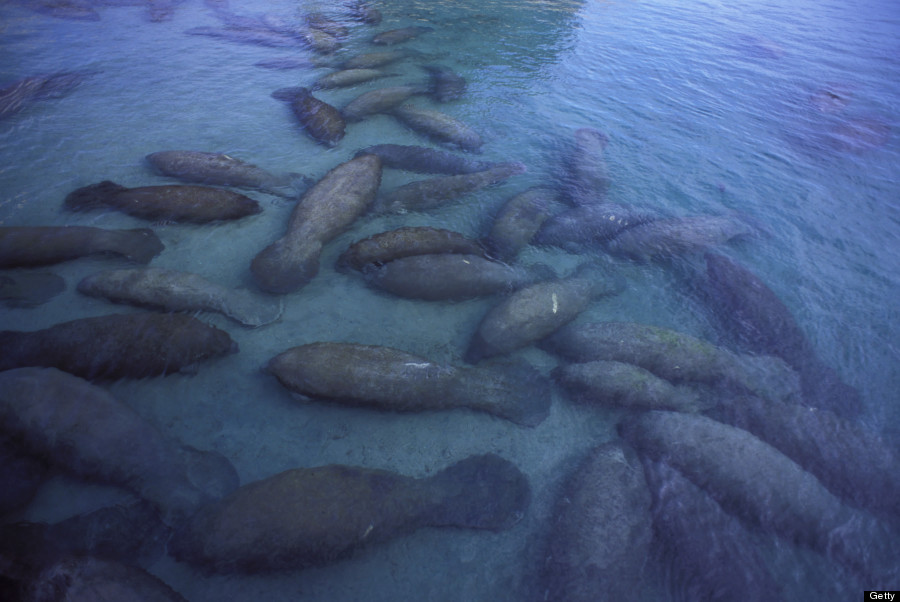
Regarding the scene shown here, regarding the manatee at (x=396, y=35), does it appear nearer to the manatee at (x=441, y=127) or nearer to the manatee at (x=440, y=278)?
the manatee at (x=441, y=127)

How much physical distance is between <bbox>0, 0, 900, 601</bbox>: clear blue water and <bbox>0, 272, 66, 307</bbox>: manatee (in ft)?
0.38

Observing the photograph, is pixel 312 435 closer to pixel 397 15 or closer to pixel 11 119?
pixel 11 119

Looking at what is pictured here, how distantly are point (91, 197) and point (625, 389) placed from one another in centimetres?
687

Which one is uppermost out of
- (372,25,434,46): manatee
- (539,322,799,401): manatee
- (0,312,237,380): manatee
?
(372,25,434,46): manatee

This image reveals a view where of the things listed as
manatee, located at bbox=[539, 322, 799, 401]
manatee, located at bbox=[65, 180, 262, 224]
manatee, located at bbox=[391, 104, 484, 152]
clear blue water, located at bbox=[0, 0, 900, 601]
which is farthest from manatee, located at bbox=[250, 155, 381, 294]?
manatee, located at bbox=[539, 322, 799, 401]

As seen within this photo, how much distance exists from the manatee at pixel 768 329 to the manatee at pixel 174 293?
16.7ft

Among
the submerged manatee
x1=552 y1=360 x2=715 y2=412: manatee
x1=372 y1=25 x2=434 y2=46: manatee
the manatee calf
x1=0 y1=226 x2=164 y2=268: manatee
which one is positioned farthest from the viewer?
x1=372 y1=25 x2=434 y2=46: manatee

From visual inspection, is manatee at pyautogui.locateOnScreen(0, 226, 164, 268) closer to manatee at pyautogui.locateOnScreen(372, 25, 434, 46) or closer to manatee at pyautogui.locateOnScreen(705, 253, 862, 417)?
manatee at pyautogui.locateOnScreen(705, 253, 862, 417)

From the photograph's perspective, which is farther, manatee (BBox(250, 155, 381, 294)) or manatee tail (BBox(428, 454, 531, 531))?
manatee (BBox(250, 155, 381, 294))

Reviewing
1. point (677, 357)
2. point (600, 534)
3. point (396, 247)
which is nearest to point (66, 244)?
point (396, 247)

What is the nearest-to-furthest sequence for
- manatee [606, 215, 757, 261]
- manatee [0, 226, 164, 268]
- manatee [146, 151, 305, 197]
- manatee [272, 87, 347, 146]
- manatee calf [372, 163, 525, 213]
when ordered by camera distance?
manatee [0, 226, 164, 268]
manatee [606, 215, 757, 261]
manatee calf [372, 163, 525, 213]
manatee [146, 151, 305, 197]
manatee [272, 87, 347, 146]

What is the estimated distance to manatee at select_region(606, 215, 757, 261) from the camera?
6.00 metres

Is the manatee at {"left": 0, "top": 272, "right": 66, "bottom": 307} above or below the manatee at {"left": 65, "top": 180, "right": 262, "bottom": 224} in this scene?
below

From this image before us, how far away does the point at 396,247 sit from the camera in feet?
16.7
